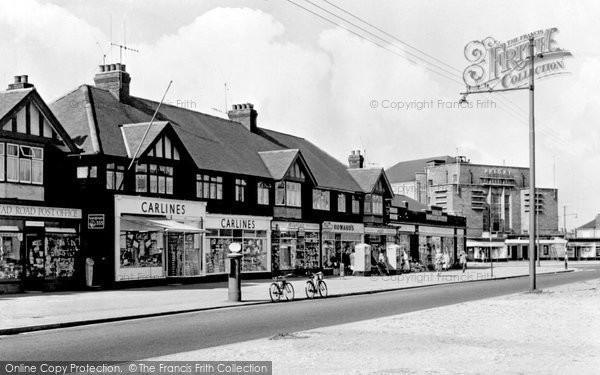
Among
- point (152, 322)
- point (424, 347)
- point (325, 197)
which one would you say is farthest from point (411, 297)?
point (325, 197)

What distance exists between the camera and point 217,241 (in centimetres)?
3794

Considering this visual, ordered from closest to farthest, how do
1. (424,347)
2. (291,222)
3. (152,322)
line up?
(424,347) < (152,322) < (291,222)

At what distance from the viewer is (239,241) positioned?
39.5m

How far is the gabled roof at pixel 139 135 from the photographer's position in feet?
105

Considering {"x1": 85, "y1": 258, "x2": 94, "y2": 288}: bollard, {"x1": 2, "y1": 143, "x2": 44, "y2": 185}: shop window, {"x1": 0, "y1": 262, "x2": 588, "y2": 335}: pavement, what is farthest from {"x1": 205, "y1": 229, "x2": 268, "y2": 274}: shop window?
{"x1": 2, "y1": 143, "x2": 44, "y2": 185}: shop window

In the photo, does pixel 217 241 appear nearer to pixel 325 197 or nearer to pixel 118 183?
pixel 118 183

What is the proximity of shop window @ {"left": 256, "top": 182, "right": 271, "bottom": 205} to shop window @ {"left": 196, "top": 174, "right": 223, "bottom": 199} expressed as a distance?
3448 millimetres

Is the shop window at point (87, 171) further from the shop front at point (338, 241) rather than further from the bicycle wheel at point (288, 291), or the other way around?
the shop front at point (338, 241)

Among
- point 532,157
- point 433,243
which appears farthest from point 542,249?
point 532,157

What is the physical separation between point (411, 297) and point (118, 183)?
1321 cm

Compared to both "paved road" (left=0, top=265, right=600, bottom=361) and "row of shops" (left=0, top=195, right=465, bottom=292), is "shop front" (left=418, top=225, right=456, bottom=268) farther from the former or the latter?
"paved road" (left=0, top=265, right=600, bottom=361)

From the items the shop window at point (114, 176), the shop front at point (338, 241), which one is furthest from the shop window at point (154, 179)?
the shop front at point (338, 241)

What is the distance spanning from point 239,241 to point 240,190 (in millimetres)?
2712

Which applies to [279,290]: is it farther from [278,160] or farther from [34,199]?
[278,160]
